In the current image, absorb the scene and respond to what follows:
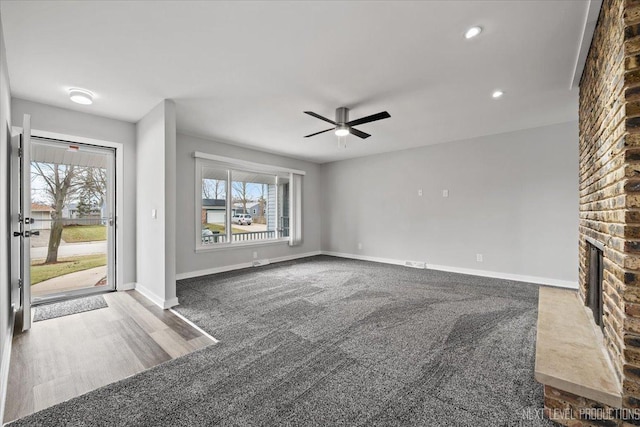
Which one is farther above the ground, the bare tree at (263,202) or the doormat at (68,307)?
the bare tree at (263,202)

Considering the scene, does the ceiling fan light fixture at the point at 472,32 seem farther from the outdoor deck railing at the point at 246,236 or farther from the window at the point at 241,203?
the outdoor deck railing at the point at 246,236

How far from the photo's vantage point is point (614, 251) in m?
1.48

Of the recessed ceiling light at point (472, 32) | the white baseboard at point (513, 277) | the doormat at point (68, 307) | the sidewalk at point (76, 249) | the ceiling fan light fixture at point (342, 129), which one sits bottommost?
the doormat at point (68, 307)

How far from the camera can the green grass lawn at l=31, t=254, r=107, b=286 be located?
3443 mm

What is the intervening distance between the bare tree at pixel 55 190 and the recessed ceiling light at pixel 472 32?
4921 millimetres

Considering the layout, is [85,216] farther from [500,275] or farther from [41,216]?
[500,275]

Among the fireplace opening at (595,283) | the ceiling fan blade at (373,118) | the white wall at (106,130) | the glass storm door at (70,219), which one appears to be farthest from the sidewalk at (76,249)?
the fireplace opening at (595,283)

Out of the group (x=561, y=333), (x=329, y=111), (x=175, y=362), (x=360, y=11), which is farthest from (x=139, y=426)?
(x=329, y=111)

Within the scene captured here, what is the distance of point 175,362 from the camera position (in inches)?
79.7

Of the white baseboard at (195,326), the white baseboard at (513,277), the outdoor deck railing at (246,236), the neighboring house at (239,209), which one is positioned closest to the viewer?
the white baseboard at (195,326)

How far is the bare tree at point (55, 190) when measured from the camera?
3496mm

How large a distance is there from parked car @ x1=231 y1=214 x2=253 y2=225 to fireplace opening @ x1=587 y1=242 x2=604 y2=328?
16.8ft

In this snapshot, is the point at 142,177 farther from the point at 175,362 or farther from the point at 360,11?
the point at 360,11

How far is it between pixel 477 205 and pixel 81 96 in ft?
19.5
